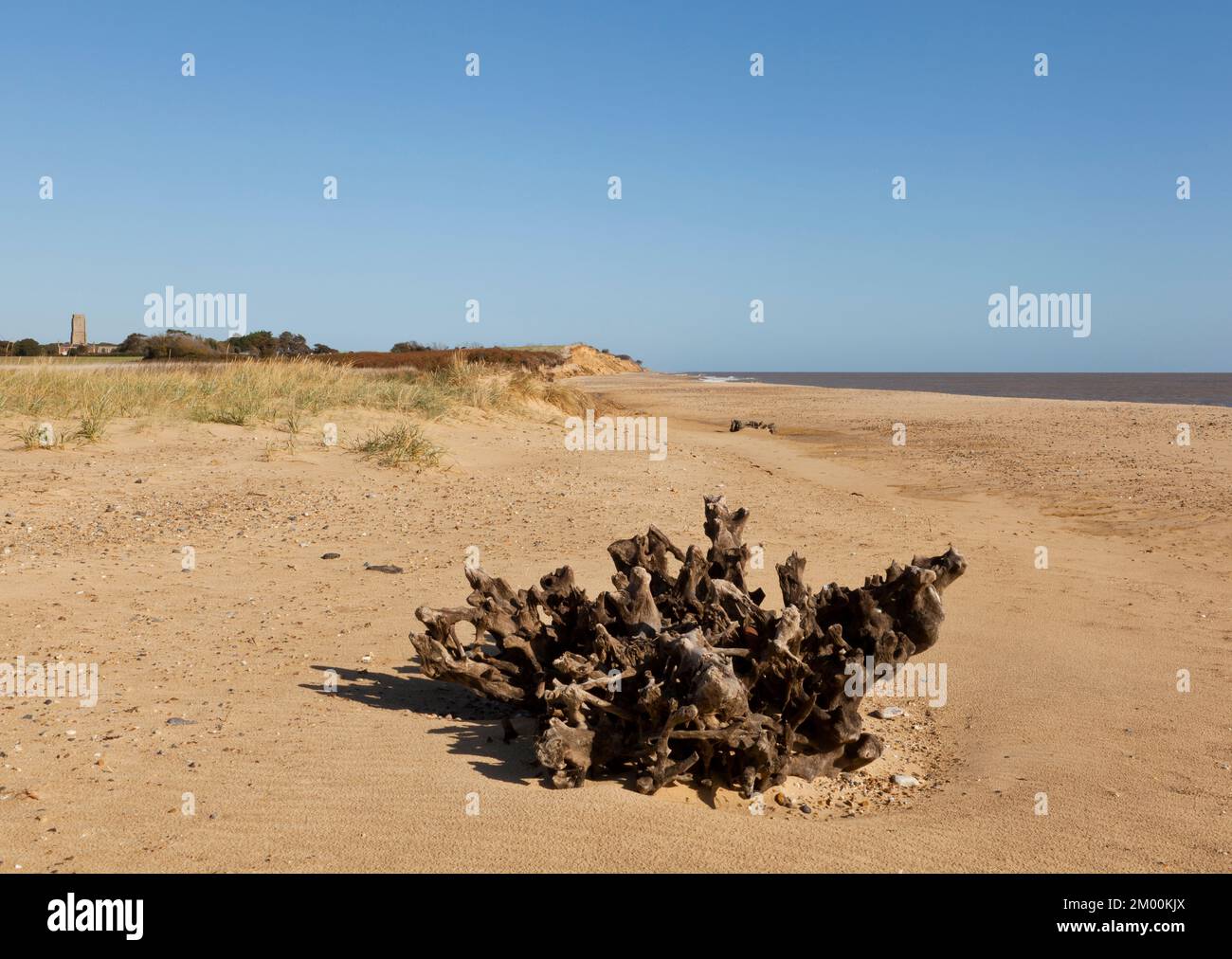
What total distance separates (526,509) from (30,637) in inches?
205

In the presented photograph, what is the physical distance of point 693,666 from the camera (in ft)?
11.9

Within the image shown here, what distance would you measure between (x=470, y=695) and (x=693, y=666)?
5.32 feet

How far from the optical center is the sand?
325cm

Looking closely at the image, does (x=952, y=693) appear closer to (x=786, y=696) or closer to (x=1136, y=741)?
(x=1136, y=741)

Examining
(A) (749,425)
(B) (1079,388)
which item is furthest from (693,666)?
(B) (1079,388)

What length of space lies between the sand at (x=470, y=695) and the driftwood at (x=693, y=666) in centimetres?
17

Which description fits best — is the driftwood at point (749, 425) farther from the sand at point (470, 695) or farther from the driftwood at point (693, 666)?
the driftwood at point (693, 666)

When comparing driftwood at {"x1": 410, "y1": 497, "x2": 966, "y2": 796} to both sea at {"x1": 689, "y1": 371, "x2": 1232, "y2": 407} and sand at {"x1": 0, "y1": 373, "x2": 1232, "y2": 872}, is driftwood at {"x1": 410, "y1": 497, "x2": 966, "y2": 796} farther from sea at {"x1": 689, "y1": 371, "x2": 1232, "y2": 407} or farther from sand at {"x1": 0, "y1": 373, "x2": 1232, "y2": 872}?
sea at {"x1": 689, "y1": 371, "x2": 1232, "y2": 407}

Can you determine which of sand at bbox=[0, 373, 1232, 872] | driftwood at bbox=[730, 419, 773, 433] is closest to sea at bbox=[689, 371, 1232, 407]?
driftwood at bbox=[730, 419, 773, 433]

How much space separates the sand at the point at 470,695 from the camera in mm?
3252

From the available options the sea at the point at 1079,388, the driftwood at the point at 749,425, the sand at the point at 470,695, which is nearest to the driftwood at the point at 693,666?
the sand at the point at 470,695

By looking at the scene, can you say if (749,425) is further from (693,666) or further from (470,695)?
(693,666)

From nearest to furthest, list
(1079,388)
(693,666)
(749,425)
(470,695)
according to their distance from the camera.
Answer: (693,666)
(470,695)
(749,425)
(1079,388)

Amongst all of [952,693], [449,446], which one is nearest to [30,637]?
[952,693]
